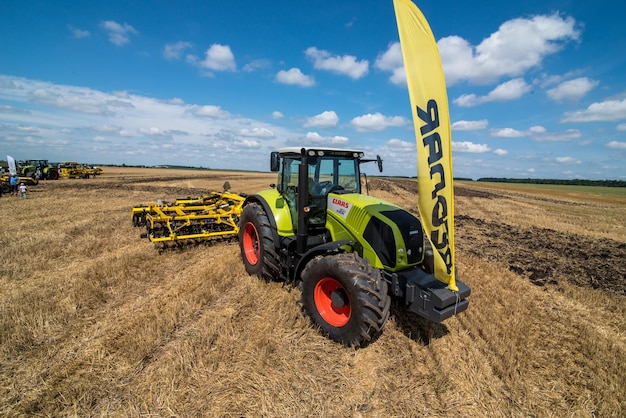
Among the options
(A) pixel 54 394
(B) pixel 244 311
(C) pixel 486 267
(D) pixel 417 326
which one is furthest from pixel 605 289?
(A) pixel 54 394

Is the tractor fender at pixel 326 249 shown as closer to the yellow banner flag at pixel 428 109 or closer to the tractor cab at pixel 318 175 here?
the tractor cab at pixel 318 175

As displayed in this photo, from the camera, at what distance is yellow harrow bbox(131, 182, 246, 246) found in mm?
7043

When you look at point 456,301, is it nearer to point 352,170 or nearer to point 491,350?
point 491,350

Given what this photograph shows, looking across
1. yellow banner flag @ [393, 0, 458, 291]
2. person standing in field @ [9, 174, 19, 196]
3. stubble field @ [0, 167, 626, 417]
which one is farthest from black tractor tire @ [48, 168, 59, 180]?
yellow banner flag @ [393, 0, 458, 291]

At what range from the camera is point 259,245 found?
522 cm

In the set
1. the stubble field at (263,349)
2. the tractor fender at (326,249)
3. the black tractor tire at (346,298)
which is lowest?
the stubble field at (263,349)

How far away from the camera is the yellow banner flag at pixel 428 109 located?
2.62 meters

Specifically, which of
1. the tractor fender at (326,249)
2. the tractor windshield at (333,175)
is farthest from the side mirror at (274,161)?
the tractor fender at (326,249)

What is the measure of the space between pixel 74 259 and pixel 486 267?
28.6 ft

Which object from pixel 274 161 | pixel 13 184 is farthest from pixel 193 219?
pixel 13 184

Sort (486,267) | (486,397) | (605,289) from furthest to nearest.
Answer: (486,267), (605,289), (486,397)

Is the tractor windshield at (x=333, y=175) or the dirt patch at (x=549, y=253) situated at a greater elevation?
the tractor windshield at (x=333, y=175)

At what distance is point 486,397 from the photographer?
2848 millimetres

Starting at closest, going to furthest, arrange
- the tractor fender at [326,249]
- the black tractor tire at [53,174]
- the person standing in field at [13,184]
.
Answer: the tractor fender at [326,249], the person standing in field at [13,184], the black tractor tire at [53,174]
